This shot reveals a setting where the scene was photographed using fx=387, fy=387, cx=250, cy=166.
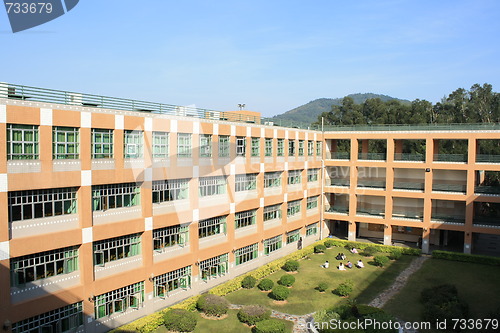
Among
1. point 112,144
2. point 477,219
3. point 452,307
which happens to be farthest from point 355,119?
point 112,144

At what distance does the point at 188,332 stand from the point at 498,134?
37.5 metres

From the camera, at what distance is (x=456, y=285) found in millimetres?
35469

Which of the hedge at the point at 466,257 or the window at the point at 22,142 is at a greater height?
the window at the point at 22,142

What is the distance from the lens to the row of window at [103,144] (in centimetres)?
2133

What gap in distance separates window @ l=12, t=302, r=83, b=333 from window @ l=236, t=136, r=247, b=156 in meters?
18.7

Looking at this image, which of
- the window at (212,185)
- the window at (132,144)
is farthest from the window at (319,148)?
the window at (132,144)

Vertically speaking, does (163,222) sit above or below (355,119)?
below

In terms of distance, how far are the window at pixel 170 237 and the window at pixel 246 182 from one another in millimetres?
7554

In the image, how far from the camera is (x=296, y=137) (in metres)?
45.7

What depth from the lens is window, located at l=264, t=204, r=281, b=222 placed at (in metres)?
41.6

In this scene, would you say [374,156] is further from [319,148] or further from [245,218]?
[245,218]

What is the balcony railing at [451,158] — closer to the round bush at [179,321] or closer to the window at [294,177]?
the window at [294,177]

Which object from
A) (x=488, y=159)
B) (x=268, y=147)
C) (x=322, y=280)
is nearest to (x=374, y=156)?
(x=488, y=159)

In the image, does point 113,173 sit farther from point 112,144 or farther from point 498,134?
point 498,134
